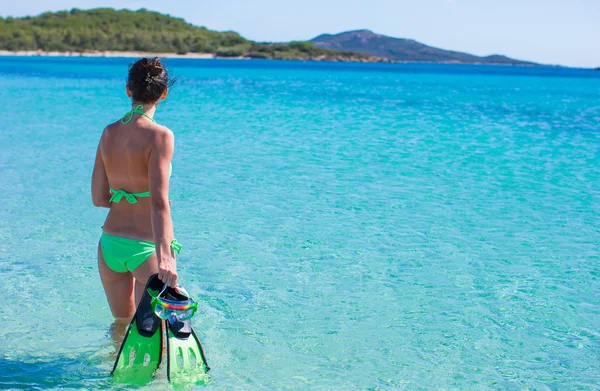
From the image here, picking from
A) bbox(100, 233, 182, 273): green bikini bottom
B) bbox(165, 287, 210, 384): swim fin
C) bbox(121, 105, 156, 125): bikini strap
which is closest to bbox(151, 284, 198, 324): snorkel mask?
bbox(165, 287, 210, 384): swim fin

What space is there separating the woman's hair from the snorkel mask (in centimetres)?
98

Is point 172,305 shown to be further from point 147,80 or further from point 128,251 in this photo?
point 147,80

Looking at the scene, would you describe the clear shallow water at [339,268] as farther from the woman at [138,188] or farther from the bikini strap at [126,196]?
the bikini strap at [126,196]

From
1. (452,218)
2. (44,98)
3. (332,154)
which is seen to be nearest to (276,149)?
(332,154)

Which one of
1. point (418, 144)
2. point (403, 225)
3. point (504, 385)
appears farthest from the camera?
point (418, 144)

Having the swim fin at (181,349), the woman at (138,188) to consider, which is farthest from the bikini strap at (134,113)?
the swim fin at (181,349)

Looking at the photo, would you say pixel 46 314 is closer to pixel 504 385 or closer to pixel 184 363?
pixel 184 363

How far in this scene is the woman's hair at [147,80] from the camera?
3.28 metres

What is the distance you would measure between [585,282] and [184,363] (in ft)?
14.5

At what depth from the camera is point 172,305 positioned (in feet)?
10.8

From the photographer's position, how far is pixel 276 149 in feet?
49.9

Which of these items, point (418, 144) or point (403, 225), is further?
point (418, 144)

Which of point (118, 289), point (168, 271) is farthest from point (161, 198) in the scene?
point (118, 289)

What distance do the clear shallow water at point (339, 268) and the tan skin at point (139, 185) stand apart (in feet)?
2.39
